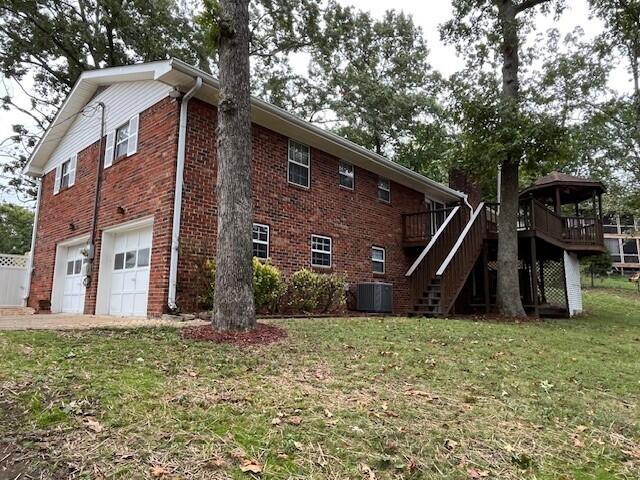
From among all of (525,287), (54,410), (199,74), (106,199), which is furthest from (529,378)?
(525,287)

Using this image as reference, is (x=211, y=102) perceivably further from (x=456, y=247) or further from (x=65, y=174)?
(x=456, y=247)

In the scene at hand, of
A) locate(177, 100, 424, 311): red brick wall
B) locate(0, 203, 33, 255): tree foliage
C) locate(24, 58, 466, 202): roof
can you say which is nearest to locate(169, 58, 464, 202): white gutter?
locate(24, 58, 466, 202): roof

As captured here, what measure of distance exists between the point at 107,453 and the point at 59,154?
1473 cm

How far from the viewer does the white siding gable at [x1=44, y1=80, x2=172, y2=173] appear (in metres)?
10.7

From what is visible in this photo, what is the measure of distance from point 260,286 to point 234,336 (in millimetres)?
3707

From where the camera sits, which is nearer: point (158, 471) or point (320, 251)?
point (158, 471)

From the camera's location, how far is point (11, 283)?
1555cm

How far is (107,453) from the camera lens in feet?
8.55

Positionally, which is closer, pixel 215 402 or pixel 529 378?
pixel 215 402

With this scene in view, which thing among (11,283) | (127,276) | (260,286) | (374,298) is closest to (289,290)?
(260,286)

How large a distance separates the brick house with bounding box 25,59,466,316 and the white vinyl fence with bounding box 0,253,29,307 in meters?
1.18

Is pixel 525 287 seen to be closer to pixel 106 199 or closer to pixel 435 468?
pixel 106 199

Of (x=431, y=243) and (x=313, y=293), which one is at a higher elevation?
(x=431, y=243)

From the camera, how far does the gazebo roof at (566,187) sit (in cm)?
1639
